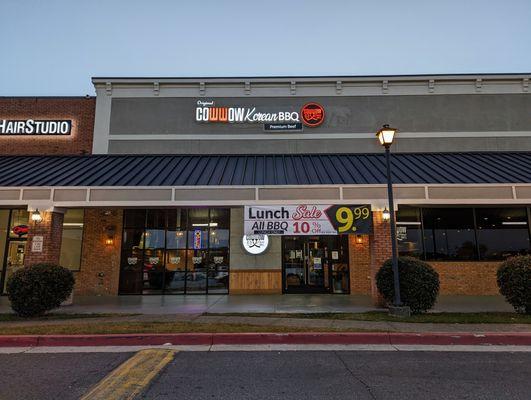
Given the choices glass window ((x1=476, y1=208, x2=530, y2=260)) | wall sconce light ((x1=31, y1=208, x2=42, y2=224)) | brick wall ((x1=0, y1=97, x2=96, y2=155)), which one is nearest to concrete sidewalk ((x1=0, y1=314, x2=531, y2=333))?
wall sconce light ((x1=31, y1=208, x2=42, y2=224))

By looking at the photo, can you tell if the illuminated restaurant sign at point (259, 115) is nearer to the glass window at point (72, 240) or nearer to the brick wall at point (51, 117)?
the brick wall at point (51, 117)

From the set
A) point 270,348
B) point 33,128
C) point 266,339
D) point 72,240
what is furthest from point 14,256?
point 270,348

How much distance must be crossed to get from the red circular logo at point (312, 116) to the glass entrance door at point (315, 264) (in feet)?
17.2

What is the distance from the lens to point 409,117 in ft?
56.7

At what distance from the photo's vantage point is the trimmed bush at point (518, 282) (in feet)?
32.3

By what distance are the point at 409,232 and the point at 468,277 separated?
2.93 m

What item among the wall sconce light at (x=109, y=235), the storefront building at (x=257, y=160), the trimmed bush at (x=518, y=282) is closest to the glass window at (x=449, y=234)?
the storefront building at (x=257, y=160)

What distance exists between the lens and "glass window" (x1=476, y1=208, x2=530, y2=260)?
1558 cm

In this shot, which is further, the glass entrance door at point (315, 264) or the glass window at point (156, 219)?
the glass window at point (156, 219)

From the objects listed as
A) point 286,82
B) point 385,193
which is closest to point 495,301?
point 385,193

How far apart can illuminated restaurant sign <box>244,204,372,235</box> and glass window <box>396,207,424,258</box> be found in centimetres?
417

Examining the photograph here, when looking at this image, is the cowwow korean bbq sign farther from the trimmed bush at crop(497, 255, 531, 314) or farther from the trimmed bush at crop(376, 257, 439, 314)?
the trimmed bush at crop(497, 255, 531, 314)

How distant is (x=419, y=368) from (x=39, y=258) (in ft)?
38.9

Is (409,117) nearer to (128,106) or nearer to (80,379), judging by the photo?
(128,106)
